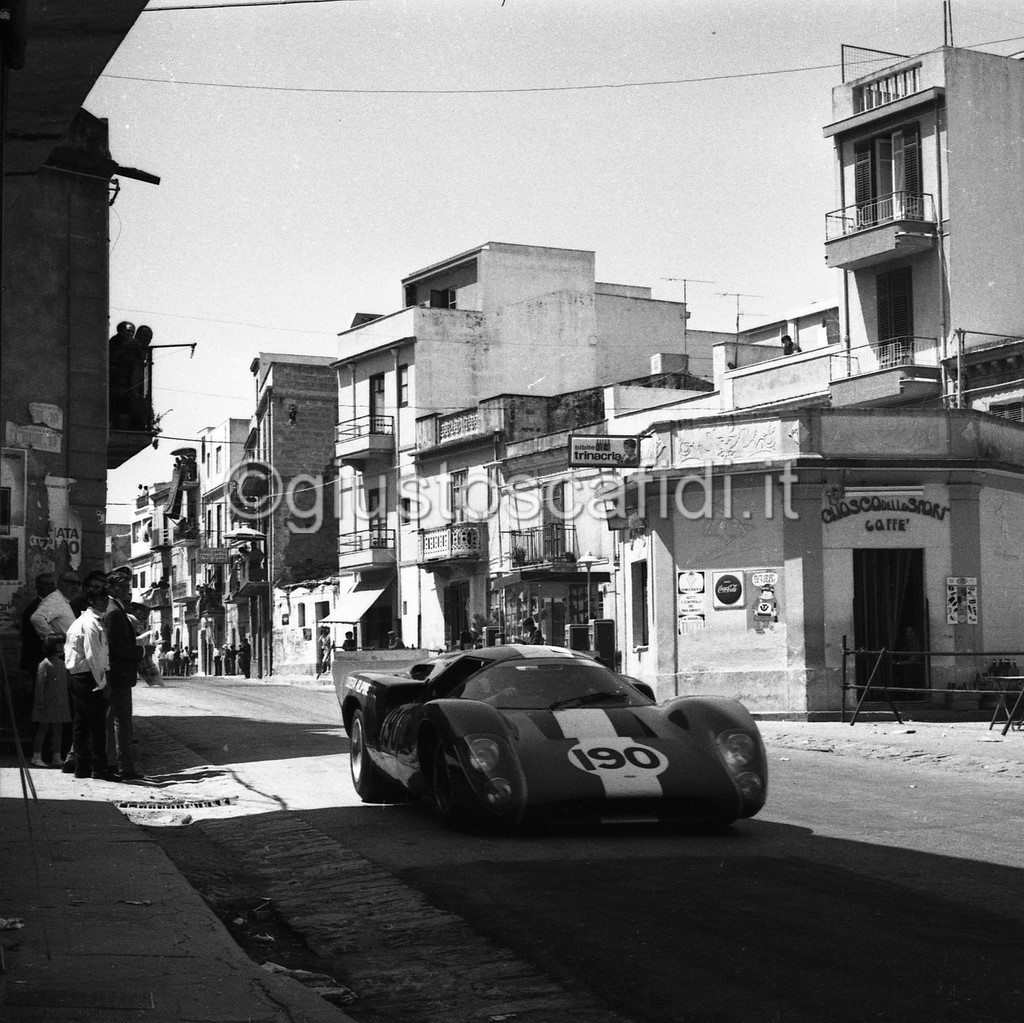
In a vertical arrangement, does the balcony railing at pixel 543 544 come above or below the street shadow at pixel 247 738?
above

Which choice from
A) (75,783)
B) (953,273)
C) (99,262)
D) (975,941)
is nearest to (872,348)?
(953,273)

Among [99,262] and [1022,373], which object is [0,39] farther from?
[1022,373]

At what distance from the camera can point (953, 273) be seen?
1490 inches

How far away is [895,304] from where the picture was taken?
39219 mm

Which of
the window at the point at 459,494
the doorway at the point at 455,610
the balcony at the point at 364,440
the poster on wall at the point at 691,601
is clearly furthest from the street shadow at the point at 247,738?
the balcony at the point at 364,440

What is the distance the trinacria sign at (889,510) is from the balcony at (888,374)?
12.5 meters

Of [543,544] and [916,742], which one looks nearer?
[916,742]

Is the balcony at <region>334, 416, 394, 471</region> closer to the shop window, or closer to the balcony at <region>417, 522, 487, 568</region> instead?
the balcony at <region>417, 522, 487, 568</region>

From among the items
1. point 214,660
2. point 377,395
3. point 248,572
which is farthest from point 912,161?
point 214,660

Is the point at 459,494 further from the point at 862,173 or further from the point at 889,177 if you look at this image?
the point at 889,177

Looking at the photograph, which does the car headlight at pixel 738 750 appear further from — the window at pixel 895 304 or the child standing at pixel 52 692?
the window at pixel 895 304

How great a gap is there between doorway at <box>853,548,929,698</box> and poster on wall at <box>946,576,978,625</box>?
439 mm

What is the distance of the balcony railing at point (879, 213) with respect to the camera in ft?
125

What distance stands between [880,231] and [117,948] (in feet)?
116
